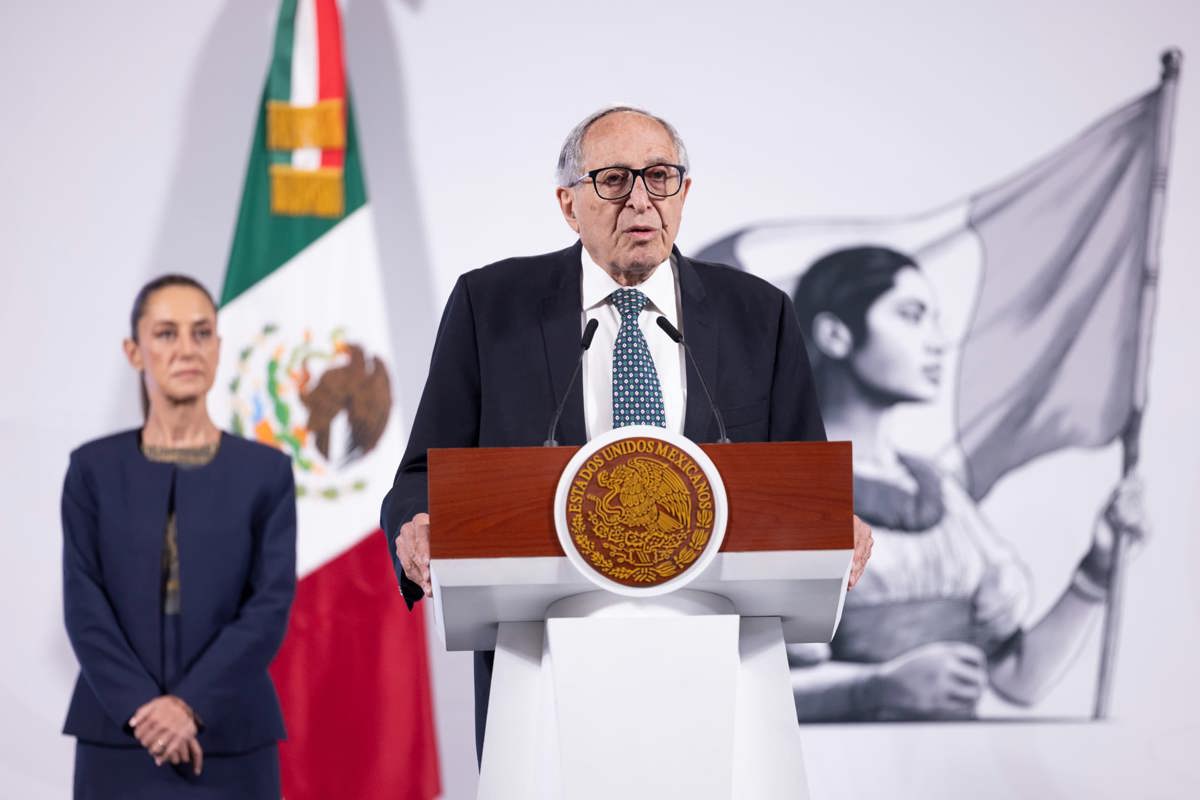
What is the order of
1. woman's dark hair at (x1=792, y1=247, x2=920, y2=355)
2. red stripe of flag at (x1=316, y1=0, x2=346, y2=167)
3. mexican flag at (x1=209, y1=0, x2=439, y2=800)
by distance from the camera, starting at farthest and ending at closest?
woman's dark hair at (x1=792, y1=247, x2=920, y2=355), red stripe of flag at (x1=316, y1=0, x2=346, y2=167), mexican flag at (x1=209, y1=0, x2=439, y2=800)

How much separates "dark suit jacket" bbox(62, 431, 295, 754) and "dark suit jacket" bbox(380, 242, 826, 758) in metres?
1.41

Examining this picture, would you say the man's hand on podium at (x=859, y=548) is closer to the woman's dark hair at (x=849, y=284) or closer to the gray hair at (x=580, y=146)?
the gray hair at (x=580, y=146)

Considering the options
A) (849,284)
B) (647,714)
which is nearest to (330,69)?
(849,284)

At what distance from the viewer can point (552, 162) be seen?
4.42 m

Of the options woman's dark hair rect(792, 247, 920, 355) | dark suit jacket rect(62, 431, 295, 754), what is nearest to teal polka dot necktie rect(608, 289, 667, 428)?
dark suit jacket rect(62, 431, 295, 754)

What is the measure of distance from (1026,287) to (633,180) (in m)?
2.84

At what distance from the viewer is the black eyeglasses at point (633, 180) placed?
197 centimetres

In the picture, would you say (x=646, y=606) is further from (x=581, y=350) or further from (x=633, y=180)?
(x=633, y=180)

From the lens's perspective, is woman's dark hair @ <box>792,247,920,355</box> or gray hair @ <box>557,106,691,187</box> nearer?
gray hair @ <box>557,106,691,187</box>

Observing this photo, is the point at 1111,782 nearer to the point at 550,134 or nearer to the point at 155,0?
the point at 550,134

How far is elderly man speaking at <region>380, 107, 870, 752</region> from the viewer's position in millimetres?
1938

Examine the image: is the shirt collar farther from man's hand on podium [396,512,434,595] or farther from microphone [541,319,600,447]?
man's hand on podium [396,512,434,595]

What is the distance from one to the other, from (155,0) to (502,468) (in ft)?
11.7

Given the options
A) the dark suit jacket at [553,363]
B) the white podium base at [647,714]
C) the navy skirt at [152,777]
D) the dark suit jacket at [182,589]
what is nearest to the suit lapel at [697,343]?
the dark suit jacket at [553,363]
